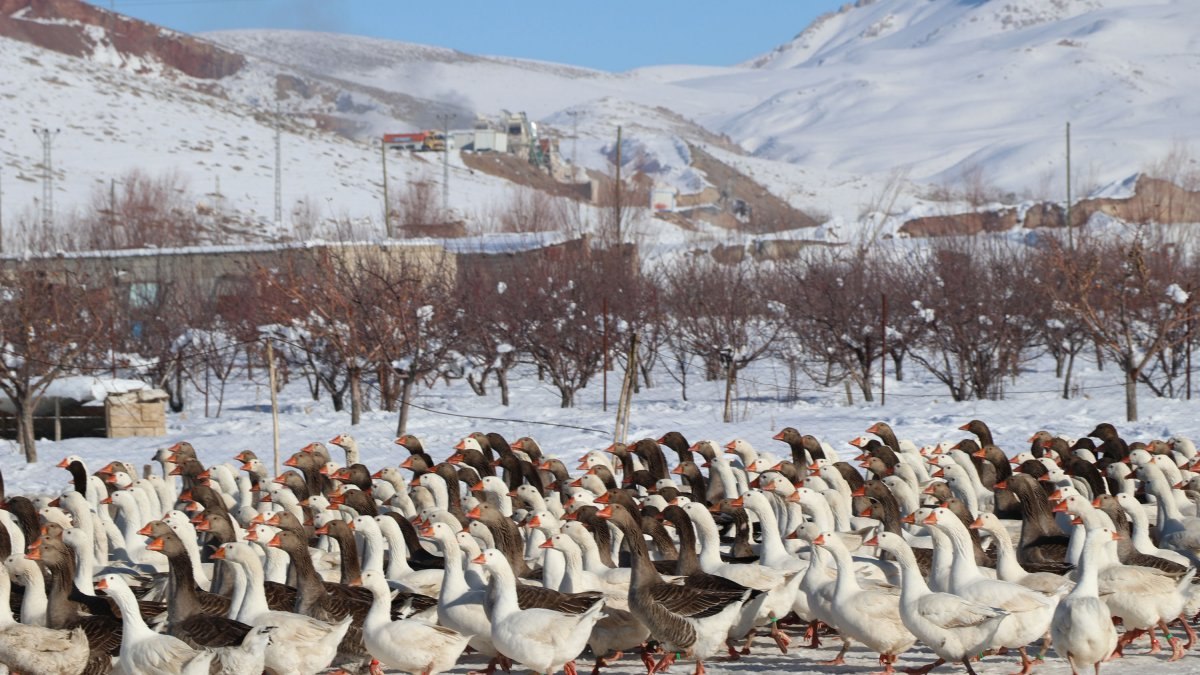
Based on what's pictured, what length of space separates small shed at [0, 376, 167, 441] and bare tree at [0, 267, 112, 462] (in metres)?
0.44

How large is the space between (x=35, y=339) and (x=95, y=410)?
8.61ft

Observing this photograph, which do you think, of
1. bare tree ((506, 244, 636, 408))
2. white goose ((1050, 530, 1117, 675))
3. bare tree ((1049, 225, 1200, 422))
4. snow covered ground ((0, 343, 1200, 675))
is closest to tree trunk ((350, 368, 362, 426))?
snow covered ground ((0, 343, 1200, 675))

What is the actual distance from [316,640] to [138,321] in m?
27.5

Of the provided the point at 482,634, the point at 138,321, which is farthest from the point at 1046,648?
the point at 138,321

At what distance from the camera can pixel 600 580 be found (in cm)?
1005

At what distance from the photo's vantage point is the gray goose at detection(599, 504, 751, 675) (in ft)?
29.3

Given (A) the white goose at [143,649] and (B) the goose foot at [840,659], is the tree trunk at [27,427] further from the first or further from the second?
(B) the goose foot at [840,659]

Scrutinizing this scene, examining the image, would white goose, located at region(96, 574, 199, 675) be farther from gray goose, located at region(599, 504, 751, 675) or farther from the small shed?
the small shed

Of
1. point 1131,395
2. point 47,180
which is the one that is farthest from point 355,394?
point 47,180

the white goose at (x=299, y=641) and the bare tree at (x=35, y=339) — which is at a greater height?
the bare tree at (x=35, y=339)

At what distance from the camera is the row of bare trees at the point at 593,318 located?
23797mm

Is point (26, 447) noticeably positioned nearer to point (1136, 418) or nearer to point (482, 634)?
point (482, 634)

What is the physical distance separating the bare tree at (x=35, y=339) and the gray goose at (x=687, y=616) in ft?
43.5

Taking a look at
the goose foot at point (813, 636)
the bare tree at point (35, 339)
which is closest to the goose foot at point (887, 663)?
the goose foot at point (813, 636)
